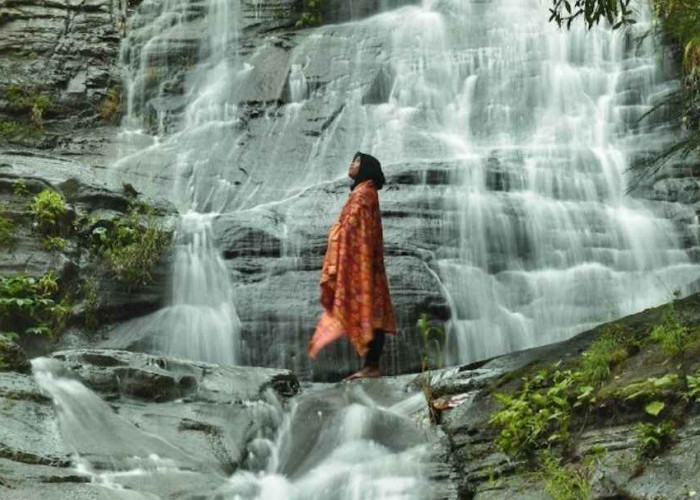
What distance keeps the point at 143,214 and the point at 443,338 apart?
4553 millimetres

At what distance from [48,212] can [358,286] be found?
469cm

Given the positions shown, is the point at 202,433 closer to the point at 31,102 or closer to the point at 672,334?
the point at 672,334

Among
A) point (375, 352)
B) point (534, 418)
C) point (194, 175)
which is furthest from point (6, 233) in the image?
point (534, 418)

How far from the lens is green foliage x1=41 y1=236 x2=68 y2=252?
11656mm

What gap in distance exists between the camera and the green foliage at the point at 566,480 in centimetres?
556

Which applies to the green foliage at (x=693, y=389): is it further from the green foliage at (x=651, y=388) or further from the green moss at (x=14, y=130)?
the green moss at (x=14, y=130)

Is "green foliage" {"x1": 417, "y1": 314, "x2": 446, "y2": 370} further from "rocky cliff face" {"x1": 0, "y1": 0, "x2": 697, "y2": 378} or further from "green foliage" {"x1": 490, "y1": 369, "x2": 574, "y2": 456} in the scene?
"green foliage" {"x1": 490, "y1": 369, "x2": 574, "y2": 456}

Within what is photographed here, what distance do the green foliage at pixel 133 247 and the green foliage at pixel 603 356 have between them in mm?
6095

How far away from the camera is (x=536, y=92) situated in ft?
52.1

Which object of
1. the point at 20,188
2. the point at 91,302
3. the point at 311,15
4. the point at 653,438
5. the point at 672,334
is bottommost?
the point at 91,302

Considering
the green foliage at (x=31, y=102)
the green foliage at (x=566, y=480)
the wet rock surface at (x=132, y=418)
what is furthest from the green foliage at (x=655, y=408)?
the green foliage at (x=31, y=102)

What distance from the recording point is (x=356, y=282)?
30.3ft

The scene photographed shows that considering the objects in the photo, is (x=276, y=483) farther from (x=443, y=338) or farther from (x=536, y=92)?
(x=536, y=92)

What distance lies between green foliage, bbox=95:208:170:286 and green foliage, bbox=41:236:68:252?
0.44 m
